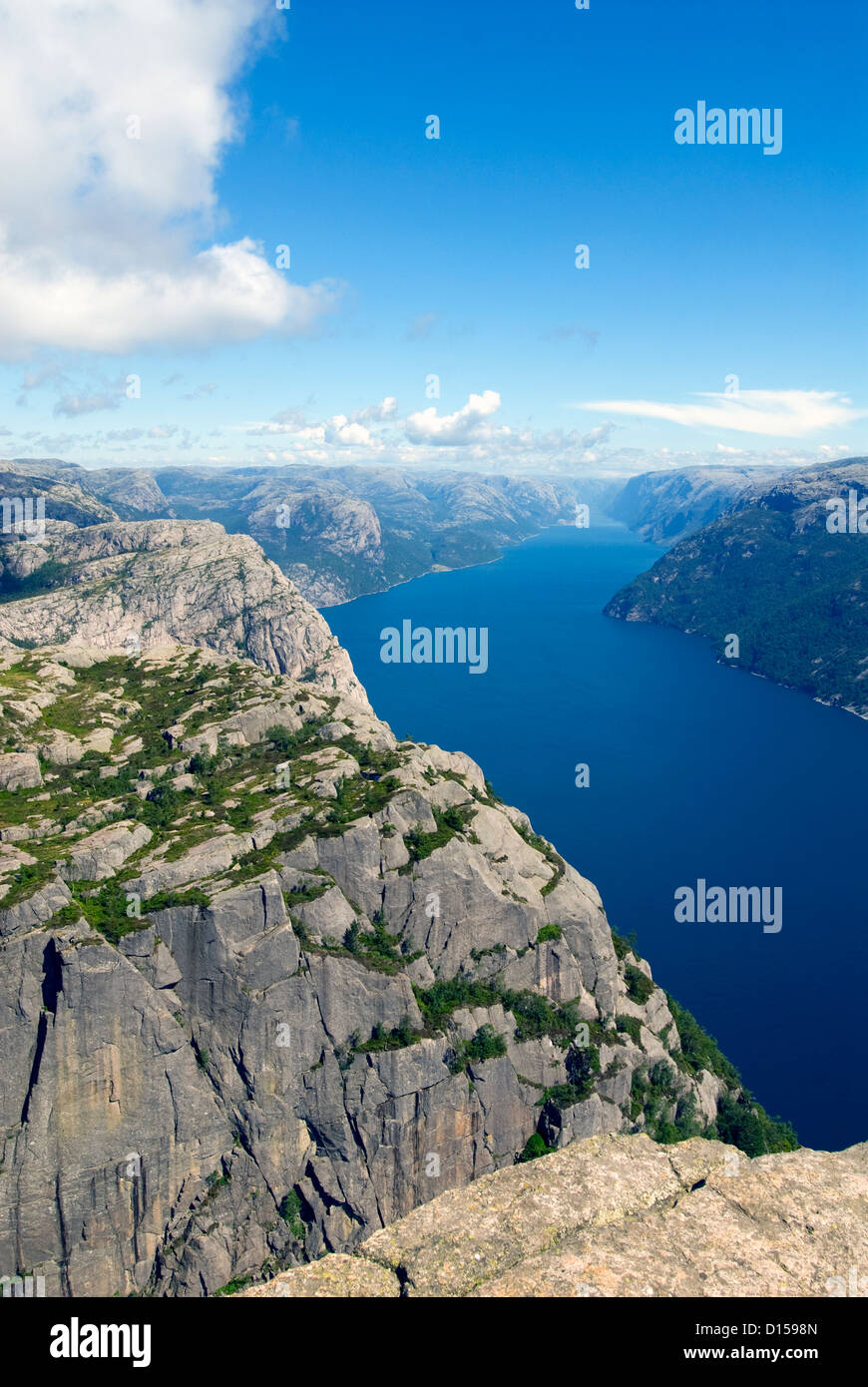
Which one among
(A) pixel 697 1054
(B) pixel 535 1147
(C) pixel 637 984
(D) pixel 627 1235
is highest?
(D) pixel 627 1235

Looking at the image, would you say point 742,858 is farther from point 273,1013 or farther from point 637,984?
point 273,1013

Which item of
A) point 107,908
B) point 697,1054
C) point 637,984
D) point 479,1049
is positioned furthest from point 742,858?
point 107,908

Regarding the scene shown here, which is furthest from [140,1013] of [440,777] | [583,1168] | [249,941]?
[583,1168]

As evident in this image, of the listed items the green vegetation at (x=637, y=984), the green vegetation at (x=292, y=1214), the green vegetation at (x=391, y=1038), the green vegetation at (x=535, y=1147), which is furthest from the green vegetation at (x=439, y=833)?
the green vegetation at (x=292, y=1214)

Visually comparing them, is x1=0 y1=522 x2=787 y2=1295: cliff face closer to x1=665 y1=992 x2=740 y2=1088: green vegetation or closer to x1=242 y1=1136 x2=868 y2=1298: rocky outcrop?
x1=665 y1=992 x2=740 y2=1088: green vegetation

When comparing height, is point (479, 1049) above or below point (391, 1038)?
below

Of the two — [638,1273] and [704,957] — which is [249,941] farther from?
[704,957]
